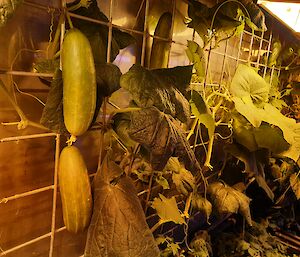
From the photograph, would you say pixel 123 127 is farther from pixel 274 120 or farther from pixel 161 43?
pixel 274 120

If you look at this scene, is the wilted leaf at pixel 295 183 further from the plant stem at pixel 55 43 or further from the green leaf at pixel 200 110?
the plant stem at pixel 55 43

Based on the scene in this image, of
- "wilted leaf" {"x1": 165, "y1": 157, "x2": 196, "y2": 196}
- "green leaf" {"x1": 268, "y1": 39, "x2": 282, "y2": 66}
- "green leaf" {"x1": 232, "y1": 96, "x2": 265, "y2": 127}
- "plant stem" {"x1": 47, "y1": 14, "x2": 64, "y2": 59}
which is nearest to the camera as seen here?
"plant stem" {"x1": 47, "y1": 14, "x2": 64, "y2": 59}

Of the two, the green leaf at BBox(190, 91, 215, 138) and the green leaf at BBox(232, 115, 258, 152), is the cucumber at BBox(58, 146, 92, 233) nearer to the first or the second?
the green leaf at BBox(190, 91, 215, 138)

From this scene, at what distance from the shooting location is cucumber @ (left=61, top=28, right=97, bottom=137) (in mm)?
569

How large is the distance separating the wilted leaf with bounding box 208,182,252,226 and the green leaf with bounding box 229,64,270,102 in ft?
1.22

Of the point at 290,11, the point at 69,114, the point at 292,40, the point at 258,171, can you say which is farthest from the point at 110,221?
the point at 292,40

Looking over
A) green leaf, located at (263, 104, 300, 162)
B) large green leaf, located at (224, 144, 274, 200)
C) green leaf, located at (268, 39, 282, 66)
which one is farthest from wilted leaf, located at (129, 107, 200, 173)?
green leaf, located at (268, 39, 282, 66)

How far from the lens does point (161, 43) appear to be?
0.99 metres

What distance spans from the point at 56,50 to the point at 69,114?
21 cm

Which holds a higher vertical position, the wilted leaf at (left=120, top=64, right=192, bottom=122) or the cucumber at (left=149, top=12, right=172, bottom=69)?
the cucumber at (left=149, top=12, right=172, bottom=69)

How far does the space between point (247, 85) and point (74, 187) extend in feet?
2.70

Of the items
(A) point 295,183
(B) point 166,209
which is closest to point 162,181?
(B) point 166,209

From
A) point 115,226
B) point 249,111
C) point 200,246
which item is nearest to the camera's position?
point 115,226

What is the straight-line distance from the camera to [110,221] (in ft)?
2.27
